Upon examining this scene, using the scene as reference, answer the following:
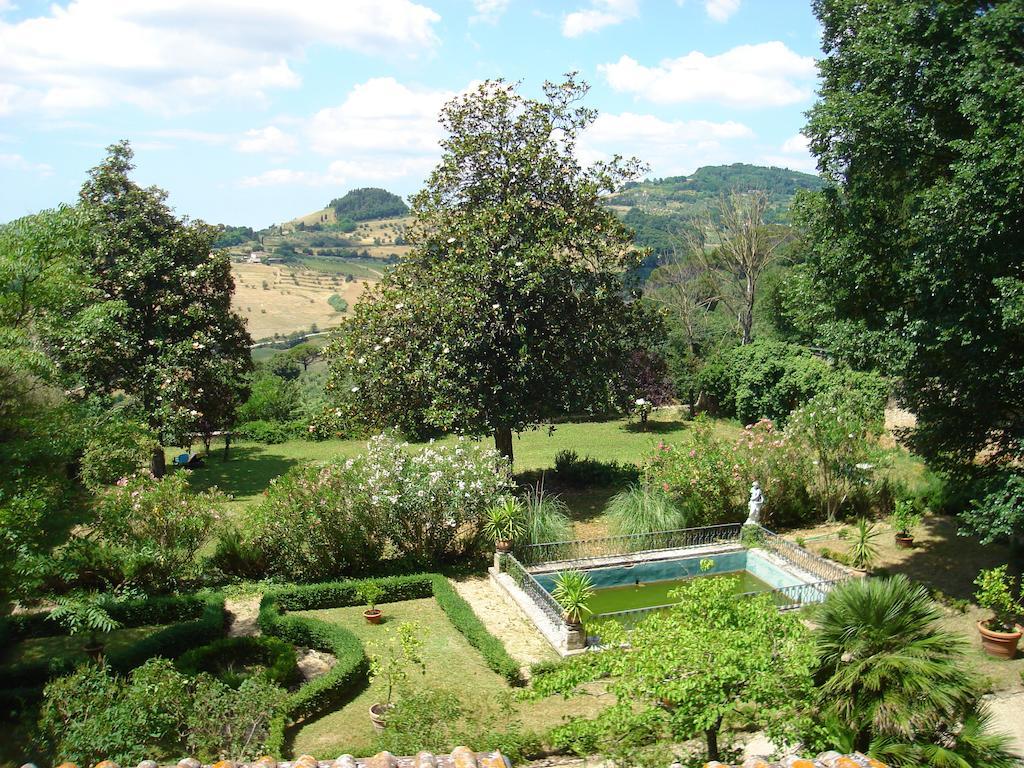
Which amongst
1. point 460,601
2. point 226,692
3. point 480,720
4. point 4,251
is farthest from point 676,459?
point 4,251

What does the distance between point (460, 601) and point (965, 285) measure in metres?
10.4

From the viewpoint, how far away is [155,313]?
23.1m

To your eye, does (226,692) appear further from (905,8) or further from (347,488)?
(905,8)

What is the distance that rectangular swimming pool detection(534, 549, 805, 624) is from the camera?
15088mm

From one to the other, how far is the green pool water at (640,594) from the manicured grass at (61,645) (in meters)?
8.46

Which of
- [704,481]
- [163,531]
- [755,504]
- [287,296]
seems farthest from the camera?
[287,296]

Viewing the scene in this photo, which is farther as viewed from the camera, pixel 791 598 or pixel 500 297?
pixel 500 297

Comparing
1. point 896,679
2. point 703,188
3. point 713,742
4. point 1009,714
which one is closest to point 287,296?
point 1009,714

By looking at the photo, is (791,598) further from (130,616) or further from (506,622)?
(130,616)

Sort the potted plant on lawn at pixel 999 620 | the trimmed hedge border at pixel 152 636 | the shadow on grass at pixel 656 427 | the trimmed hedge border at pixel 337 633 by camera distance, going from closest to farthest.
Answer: the trimmed hedge border at pixel 337 633 < the trimmed hedge border at pixel 152 636 < the potted plant on lawn at pixel 999 620 < the shadow on grass at pixel 656 427

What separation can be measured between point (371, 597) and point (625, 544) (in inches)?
229

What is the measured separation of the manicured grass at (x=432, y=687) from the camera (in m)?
9.99

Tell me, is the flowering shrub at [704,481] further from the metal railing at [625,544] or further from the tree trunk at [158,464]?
the tree trunk at [158,464]

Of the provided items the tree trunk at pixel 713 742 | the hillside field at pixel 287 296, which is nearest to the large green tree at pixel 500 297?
the tree trunk at pixel 713 742
